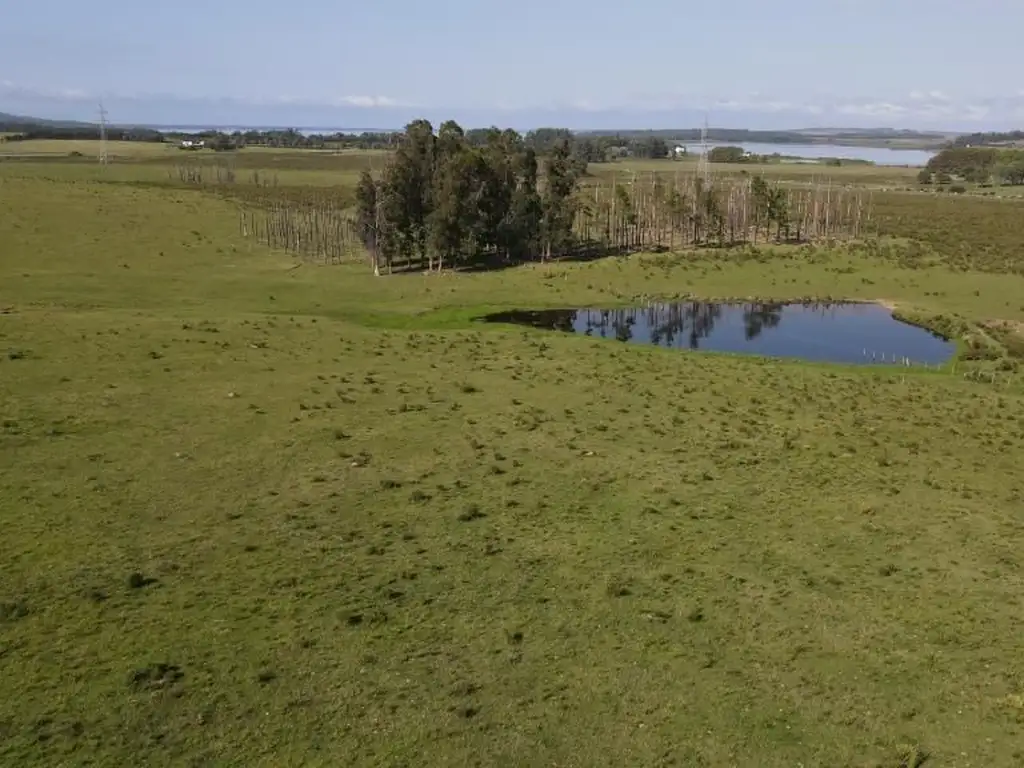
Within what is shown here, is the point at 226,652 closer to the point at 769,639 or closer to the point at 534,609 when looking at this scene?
the point at 534,609

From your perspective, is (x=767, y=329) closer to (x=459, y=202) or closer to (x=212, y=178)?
(x=459, y=202)

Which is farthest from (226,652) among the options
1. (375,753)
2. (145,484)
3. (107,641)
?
(145,484)

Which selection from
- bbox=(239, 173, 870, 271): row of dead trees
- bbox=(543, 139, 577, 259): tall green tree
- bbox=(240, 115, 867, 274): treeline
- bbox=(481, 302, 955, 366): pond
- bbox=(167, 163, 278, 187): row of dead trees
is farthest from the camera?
bbox=(167, 163, 278, 187): row of dead trees

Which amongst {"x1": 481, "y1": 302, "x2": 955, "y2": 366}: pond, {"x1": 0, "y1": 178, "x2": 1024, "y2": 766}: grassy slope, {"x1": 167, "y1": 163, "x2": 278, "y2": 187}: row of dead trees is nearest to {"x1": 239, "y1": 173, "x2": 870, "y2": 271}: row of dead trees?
{"x1": 481, "y1": 302, "x2": 955, "y2": 366}: pond

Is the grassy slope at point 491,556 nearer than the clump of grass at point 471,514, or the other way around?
the grassy slope at point 491,556

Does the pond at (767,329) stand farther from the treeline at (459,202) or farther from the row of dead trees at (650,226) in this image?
the row of dead trees at (650,226)

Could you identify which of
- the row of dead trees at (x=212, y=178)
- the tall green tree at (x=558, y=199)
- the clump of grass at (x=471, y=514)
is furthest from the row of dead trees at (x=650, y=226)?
the clump of grass at (x=471, y=514)

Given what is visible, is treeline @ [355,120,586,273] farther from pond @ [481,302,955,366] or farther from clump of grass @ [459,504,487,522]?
clump of grass @ [459,504,487,522]
